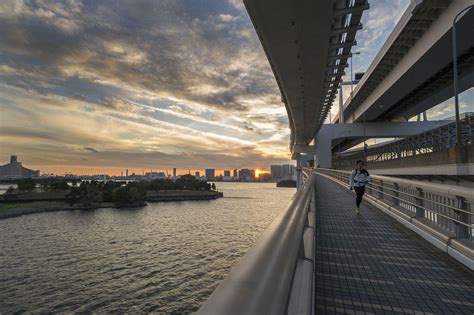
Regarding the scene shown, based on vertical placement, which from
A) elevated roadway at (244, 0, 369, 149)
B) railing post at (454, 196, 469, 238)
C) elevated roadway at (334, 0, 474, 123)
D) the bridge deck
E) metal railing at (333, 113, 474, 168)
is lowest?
the bridge deck

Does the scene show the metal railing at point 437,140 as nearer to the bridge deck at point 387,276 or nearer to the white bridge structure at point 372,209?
the white bridge structure at point 372,209

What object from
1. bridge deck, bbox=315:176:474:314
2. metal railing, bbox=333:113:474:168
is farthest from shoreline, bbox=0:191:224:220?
bridge deck, bbox=315:176:474:314

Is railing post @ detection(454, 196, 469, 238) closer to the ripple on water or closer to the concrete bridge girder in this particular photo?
the ripple on water

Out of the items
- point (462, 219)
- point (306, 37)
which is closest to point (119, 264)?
point (306, 37)

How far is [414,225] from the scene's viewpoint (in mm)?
6648

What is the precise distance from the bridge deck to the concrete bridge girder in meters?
44.2

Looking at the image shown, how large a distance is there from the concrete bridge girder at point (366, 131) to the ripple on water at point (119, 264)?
14.6 m

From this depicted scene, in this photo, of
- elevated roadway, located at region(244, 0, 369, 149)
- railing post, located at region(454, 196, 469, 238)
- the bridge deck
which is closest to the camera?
the bridge deck

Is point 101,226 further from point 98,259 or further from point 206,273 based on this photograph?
point 206,273

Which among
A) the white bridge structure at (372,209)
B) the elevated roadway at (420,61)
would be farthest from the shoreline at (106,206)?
the elevated roadway at (420,61)

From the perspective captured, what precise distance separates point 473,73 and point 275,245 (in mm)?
36347

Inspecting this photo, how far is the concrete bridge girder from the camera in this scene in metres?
46.3

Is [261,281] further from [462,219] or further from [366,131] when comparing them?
[366,131]

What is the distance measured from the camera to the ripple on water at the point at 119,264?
26.5 metres
